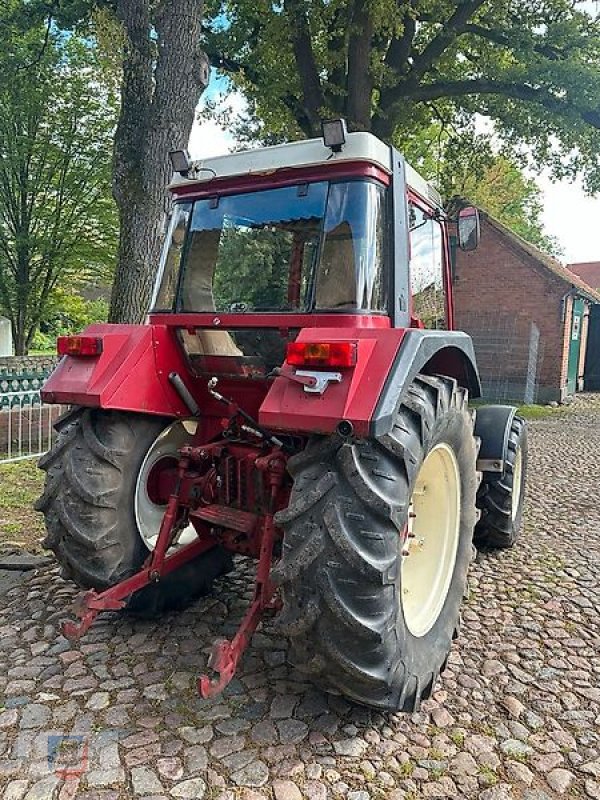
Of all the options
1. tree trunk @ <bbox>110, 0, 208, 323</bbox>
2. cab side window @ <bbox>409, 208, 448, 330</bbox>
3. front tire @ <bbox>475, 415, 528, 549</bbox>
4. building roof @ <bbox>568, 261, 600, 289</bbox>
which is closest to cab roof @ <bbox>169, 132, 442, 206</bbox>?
cab side window @ <bbox>409, 208, 448, 330</bbox>

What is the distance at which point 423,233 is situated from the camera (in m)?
3.39

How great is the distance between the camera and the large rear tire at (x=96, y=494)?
110 inches

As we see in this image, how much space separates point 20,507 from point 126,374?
2949mm

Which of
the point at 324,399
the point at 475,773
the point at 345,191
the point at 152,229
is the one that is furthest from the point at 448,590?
the point at 152,229

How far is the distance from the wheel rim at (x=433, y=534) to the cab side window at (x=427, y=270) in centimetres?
81

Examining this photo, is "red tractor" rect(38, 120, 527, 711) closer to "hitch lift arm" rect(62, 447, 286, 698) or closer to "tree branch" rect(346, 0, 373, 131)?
"hitch lift arm" rect(62, 447, 286, 698)

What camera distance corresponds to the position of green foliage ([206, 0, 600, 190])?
10477 mm

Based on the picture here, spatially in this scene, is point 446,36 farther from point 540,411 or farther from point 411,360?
point 411,360

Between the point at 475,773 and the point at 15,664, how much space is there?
1922mm

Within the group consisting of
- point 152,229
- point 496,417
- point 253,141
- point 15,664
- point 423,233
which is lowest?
point 15,664

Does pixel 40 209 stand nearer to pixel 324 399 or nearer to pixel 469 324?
pixel 469 324

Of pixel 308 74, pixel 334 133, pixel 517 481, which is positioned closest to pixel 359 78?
pixel 308 74

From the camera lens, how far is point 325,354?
2.18 meters

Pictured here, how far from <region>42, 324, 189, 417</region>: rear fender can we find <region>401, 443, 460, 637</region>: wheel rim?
1.19 m
